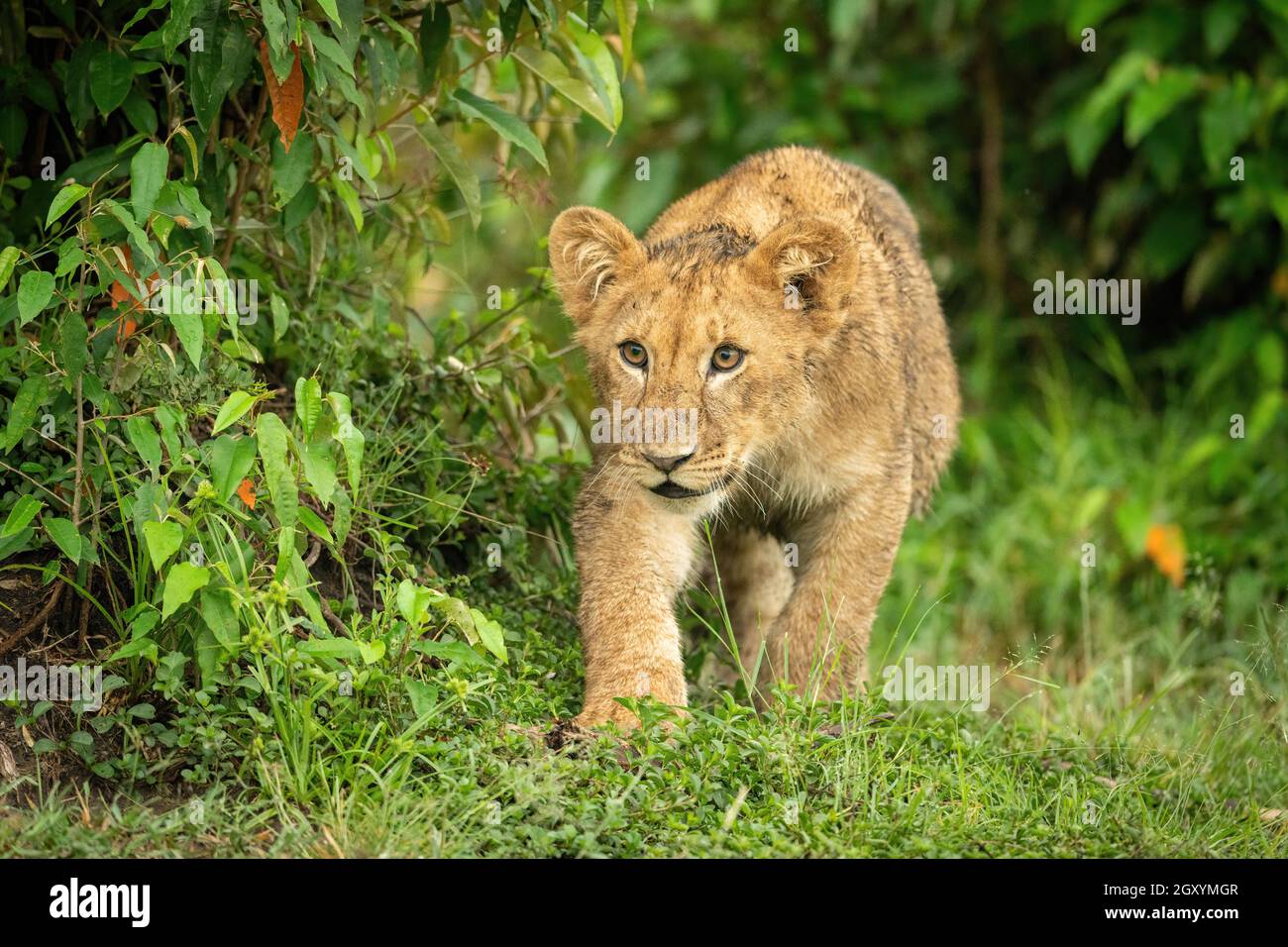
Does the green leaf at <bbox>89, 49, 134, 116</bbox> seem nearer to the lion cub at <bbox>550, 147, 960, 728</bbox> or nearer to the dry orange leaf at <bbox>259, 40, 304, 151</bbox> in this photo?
the dry orange leaf at <bbox>259, 40, 304, 151</bbox>

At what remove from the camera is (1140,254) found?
32.3ft

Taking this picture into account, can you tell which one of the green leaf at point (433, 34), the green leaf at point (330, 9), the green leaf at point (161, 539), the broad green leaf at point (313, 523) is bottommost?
the green leaf at point (161, 539)

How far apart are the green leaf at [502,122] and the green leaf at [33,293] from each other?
1572mm

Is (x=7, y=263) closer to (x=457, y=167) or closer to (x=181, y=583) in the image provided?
(x=181, y=583)

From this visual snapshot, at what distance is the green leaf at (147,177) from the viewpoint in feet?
15.2

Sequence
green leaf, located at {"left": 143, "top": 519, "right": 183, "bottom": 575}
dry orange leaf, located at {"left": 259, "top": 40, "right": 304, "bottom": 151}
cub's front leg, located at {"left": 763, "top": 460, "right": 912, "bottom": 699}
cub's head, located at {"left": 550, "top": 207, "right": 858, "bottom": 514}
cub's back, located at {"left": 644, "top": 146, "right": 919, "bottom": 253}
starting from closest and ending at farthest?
green leaf, located at {"left": 143, "top": 519, "right": 183, "bottom": 575}, dry orange leaf, located at {"left": 259, "top": 40, "right": 304, "bottom": 151}, cub's head, located at {"left": 550, "top": 207, "right": 858, "bottom": 514}, cub's front leg, located at {"left": 763, "top": 460, "right": 912, "bottom": 699}, cub's back, located at {"left": 644, "top": 146, "right": 919, "bottom": 253}

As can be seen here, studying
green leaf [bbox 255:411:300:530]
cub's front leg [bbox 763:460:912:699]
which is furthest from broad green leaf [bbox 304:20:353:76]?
cub's front leg [bbox 763:460:912:699]

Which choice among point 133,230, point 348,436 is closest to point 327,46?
point 133,230

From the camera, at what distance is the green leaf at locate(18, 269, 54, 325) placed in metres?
4.43

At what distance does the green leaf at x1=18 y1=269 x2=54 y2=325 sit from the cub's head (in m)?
1.79

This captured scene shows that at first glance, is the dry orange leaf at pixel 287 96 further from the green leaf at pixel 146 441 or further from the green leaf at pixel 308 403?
the green leaf at pixel 146 441

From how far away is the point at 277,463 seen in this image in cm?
443

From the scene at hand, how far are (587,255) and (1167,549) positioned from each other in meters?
4.11

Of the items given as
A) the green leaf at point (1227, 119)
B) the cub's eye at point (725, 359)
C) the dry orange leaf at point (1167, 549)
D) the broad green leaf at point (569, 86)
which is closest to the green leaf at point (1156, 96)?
the green leaf at point (1227, 119)
